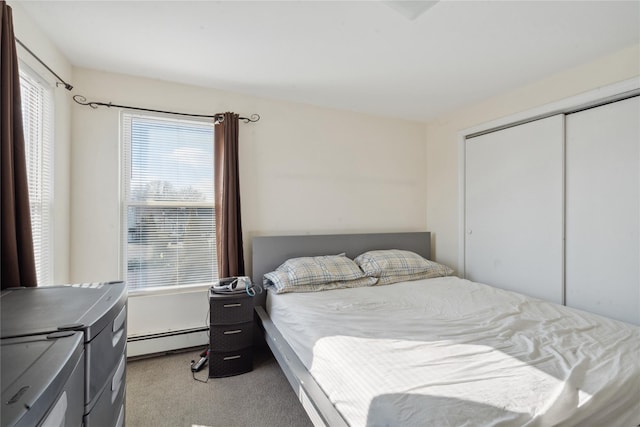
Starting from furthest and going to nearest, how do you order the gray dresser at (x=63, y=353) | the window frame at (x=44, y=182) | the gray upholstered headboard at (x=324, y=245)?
the gray upholstered headboard at (x=324, y=245) < the window frame at (x=44, y=182) < the gray dresser at (x=63, y=353)

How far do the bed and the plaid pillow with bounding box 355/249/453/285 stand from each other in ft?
1.48

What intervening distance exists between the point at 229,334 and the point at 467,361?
1.73 metres

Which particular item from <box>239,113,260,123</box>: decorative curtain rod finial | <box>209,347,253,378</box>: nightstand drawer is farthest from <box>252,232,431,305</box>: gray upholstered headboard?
<box>239,113,260,123</box>: decorative curtain rod finial

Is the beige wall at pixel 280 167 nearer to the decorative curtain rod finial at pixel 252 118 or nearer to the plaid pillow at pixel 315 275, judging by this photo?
the decorative curtain rod finial at pixel 252 118

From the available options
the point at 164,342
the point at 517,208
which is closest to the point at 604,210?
the point at 517,208

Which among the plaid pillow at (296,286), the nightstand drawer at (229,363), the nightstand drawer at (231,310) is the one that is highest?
the plaid pillow at (296,286)

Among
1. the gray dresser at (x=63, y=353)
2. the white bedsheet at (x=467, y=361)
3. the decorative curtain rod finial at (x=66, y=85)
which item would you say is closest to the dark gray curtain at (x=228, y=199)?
the white bedsheet at (x=467, y=361)

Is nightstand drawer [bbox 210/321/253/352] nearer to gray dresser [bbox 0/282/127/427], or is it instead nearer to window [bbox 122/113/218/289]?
window [bbox 122/113/218/289]

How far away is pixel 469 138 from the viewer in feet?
10.7

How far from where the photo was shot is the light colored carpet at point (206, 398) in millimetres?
1843

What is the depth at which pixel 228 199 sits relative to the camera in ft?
8.90

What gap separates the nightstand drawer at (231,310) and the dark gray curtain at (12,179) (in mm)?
1095

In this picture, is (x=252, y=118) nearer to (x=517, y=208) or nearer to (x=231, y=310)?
(x=231, y=310)

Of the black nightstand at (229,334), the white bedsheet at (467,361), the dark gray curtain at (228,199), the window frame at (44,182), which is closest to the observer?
the white bedsheet at (467,361)
